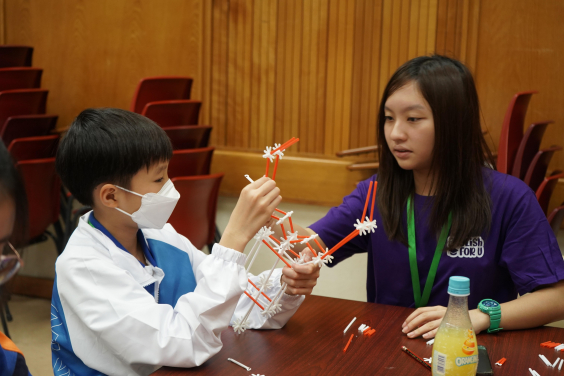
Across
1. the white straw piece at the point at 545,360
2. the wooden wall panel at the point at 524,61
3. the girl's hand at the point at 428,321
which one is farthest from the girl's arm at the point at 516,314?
the wooden wall panel at the point at 524,61

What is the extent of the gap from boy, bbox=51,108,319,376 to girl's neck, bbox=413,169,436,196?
1.79ft

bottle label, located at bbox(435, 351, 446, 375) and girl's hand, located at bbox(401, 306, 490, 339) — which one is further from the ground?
bottle label, located at bbox(435, 351, 446, 375)

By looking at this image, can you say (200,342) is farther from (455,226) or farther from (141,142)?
(455,226)

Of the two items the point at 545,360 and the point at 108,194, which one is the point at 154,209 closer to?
the point at 108,194

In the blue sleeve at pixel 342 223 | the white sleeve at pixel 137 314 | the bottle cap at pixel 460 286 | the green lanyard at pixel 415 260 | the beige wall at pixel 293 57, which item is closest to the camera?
the bottle cap at pixel 460 286

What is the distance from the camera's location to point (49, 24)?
408 cm

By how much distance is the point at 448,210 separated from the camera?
1767 millimetres

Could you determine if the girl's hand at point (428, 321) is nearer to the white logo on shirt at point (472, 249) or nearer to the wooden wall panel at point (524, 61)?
the white logo on shirt at point (472, 249)

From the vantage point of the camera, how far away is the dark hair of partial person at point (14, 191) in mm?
824

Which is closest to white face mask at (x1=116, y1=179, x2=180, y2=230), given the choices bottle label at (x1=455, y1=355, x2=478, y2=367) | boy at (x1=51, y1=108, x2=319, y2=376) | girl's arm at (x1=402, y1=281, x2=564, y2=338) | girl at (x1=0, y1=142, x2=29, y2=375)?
boy at (x1=51, y1=108, x2=319, y2=376)

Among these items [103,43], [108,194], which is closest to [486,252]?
[108,194]

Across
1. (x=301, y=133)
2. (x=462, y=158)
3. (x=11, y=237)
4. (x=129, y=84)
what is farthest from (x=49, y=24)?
(x=11, y=237)

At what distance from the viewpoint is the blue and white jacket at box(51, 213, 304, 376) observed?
1.28 m

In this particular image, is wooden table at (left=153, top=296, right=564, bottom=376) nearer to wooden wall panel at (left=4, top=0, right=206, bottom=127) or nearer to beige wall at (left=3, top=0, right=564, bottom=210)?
beige wall at (left=3, top=0, right=564, bottom=210)
